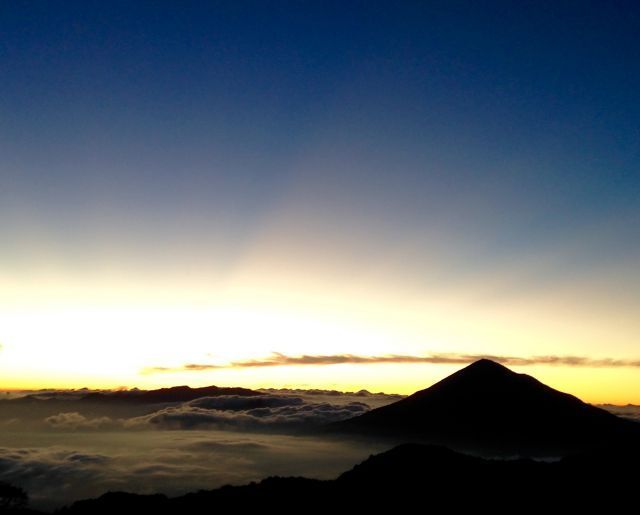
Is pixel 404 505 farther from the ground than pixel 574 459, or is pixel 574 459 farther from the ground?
pixel 574 459

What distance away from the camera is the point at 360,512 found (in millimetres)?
198500

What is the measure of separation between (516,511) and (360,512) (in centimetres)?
5750

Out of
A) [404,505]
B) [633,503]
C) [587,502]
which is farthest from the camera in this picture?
[404,505]

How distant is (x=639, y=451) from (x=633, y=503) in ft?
170

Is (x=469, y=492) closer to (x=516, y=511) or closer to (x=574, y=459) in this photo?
(x=516, y=511)

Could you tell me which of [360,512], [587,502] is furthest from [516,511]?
[360,512]

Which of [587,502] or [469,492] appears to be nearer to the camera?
[587,502]

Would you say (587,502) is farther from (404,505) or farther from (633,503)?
(404,505)

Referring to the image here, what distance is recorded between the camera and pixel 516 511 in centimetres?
17050

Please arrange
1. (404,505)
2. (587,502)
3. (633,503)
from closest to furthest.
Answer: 1. (633,503)
2. (587,502)
3. (404,505)

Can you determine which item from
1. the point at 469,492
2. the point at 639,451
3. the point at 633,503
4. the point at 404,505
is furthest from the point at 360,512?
the point at 639,451

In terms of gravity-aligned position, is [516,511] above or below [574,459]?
below

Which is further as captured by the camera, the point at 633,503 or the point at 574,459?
the point at 574,459

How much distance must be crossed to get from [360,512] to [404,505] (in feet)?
62.2
